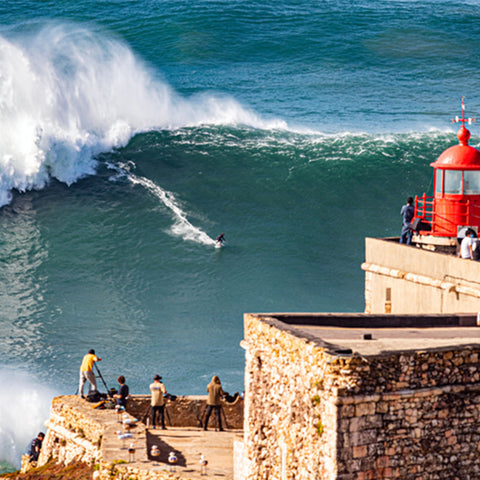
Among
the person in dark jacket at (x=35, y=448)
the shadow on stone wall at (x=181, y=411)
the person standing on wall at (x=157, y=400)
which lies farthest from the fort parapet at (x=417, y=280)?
the person in dark jacket at (x=35, y=448)

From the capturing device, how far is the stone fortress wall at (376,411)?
27.5 feet

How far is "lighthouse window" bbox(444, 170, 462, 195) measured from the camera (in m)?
14.5

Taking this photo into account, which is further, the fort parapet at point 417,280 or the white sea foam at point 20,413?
Result: the white sea foam at point 20,413

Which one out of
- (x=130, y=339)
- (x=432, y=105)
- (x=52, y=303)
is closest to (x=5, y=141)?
(x=52, y=303)

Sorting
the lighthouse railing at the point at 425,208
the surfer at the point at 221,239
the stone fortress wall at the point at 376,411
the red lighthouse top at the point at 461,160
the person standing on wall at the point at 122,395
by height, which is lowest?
the stone fortress wall at the point at 376,411

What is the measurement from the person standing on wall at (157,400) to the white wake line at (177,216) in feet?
37.6

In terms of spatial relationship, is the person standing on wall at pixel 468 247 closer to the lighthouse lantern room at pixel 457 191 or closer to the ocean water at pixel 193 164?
the lighthouse lantern room at pixel 457 191

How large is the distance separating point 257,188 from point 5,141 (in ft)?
26.5

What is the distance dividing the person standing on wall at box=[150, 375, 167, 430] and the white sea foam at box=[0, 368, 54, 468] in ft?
11.2

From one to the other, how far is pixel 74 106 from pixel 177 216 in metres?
8.46

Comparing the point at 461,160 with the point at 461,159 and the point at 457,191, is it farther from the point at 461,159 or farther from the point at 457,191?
the point at 457,191

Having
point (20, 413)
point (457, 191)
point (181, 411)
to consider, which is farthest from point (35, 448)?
A: point (457, 191)

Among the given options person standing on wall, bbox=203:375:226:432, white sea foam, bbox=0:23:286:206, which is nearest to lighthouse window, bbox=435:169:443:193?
person standing on wall, bbox=203:375:226:432

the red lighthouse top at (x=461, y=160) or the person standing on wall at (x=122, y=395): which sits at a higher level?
the red lighthouse top at (x=461, y=160)
